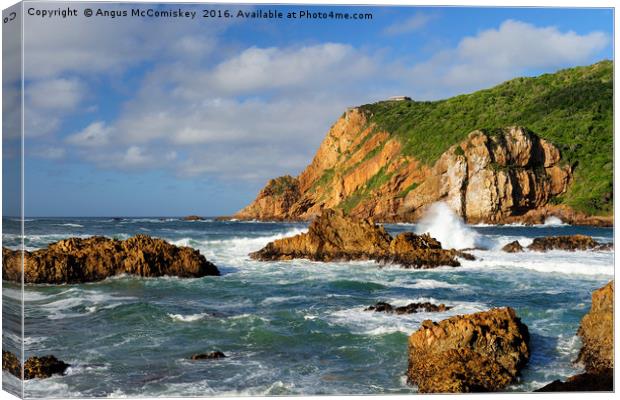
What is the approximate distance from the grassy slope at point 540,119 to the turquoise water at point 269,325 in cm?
800

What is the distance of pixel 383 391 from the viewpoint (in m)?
5.78

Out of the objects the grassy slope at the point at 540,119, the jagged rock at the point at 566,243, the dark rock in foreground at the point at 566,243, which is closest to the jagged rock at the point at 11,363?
the dark rock in foreground at the point at 566,243

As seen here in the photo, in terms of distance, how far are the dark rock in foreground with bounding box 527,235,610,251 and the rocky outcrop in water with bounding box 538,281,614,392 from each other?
664cm

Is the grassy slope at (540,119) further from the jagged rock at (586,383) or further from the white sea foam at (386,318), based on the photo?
the jagged rock at (586,383)

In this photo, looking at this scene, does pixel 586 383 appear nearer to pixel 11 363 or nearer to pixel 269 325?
pixel 269 325

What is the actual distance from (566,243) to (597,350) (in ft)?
33.5

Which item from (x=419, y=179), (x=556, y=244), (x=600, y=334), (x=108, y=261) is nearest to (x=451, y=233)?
(x=556, y=244)

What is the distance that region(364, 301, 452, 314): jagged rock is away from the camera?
26.5 feet

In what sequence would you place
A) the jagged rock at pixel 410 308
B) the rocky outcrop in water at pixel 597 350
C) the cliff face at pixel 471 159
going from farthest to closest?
the cliff face at pixel 471 159
the jagged rock at pixel 410 308
the rocky outcrop in water at pixel 597 350

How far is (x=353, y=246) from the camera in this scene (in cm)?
1521

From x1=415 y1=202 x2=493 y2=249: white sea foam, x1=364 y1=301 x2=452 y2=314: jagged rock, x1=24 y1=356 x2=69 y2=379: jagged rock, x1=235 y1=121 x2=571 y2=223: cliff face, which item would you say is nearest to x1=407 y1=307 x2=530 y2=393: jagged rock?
x1=364 y1=301 x2=452 y2=314: jagged rock

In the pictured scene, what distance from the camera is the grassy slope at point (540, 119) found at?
20.6m

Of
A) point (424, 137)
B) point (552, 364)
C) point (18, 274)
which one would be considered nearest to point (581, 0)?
point (552, 364)

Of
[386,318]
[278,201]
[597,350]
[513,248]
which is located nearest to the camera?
[597,350]
